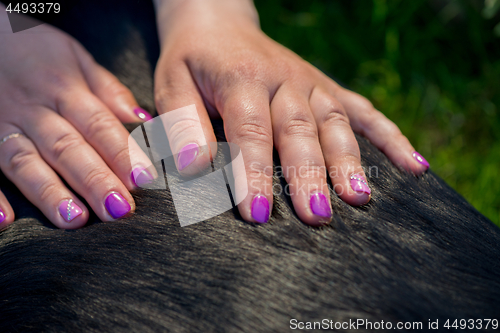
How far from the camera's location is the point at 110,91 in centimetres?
132

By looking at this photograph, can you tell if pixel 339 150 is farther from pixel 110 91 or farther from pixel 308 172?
pixel 110 91

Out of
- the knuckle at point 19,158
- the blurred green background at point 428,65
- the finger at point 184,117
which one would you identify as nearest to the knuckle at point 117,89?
the finger at point 184,117

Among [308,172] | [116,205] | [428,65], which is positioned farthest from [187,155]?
[428,65]

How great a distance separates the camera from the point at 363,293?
73 cm

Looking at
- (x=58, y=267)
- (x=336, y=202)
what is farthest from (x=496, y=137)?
(x=58, y=267)

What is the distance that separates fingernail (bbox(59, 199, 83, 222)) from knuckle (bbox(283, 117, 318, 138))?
674 mm

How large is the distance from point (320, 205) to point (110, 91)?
36.4 inches

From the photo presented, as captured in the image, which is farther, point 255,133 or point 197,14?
point 197,14

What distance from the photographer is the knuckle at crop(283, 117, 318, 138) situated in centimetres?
109

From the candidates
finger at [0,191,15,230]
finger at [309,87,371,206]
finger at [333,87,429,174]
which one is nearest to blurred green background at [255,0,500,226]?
finger at [333,87,429,174]

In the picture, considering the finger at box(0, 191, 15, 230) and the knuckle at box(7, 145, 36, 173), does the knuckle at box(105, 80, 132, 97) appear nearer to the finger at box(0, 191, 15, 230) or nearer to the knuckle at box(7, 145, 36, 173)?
the knuckle at box(7, 145, 36, 173)

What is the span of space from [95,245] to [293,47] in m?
2.12

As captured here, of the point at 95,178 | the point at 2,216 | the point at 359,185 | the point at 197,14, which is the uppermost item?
the point at 197,14

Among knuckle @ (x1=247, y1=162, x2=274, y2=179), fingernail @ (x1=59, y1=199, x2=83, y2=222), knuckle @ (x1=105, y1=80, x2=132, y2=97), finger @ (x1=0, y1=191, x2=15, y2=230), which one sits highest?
knuckle @ (x1=247, y1=162, x2=274, y2=179)
